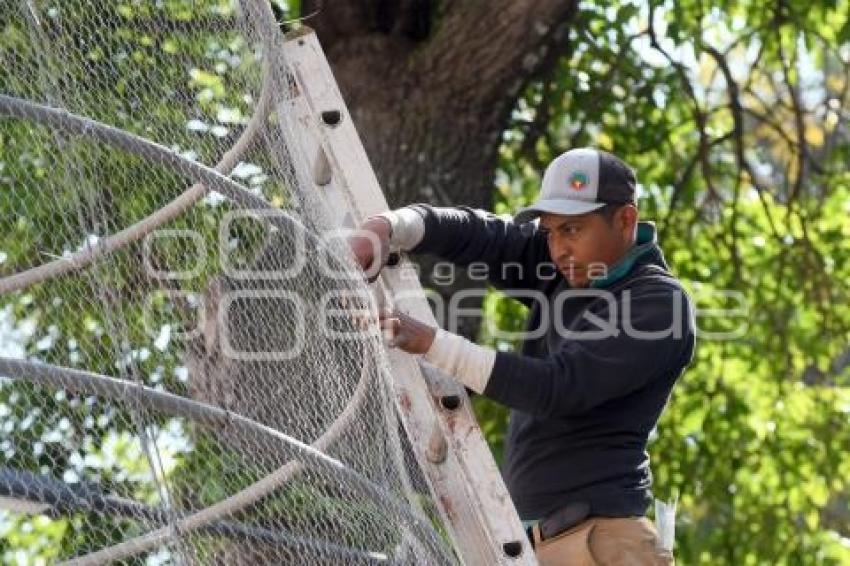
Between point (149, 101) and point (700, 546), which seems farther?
point (700, 546)

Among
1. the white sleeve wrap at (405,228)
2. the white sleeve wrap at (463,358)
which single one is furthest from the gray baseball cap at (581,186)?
the white sleeve wrap at (463,358)

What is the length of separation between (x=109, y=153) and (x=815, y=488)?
5749 mm

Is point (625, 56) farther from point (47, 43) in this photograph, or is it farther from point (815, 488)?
point (47, 43)

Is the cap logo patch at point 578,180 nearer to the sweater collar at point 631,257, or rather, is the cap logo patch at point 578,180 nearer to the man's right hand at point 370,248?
the sweater collar at point 631,257

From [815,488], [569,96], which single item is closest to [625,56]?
[569,96]

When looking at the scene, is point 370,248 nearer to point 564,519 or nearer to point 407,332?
point 407,332

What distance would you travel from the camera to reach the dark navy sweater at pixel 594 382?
4.45 meters

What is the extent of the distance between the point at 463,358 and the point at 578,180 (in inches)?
25.6

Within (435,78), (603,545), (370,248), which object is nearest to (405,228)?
(370,248)

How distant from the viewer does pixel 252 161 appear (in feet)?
14.5

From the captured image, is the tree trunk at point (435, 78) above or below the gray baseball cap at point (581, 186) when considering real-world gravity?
below

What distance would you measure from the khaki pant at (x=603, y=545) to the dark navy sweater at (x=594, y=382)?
3cm

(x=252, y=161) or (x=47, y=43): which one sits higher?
(x=47, y=43)

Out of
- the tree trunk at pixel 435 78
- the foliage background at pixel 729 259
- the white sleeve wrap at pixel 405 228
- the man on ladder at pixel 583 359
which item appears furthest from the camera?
the foliage background at pixel 729 259
